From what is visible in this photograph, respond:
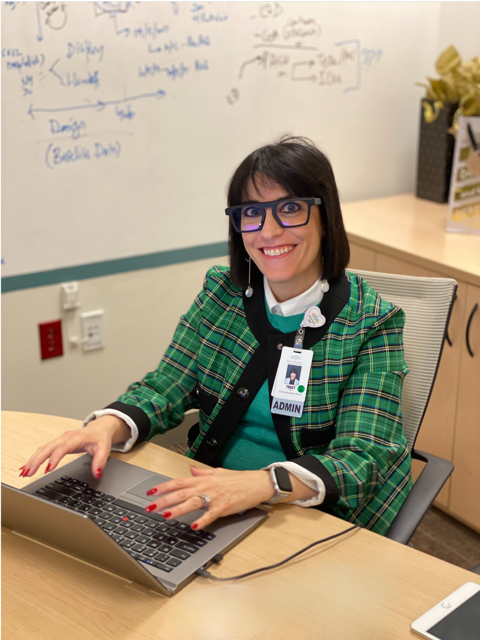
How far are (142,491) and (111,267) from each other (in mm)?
1393

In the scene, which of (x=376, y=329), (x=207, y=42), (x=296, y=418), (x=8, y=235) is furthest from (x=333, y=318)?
(x=207, y=42)

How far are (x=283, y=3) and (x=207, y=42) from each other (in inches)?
13.6

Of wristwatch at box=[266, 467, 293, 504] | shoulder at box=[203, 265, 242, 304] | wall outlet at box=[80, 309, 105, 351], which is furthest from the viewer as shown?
A: wall outlet at box=[80, 309, 105, 351]

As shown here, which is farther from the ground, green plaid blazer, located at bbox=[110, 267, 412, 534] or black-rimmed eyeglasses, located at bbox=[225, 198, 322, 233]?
black-rimmed eyeglasses, located at bbox=[225, 198, 322, 233]

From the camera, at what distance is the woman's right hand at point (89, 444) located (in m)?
1.23

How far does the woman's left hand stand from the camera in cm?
109

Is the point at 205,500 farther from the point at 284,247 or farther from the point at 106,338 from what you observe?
the point at 106,338

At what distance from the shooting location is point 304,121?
277 cm

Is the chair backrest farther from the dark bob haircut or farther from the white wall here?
the white wall

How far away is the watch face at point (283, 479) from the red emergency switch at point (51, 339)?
4.72ft

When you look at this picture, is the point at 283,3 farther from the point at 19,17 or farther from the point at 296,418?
the point at 296,418

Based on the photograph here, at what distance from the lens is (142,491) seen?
1.21m

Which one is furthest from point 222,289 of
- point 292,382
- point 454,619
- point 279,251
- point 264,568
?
point 454,619

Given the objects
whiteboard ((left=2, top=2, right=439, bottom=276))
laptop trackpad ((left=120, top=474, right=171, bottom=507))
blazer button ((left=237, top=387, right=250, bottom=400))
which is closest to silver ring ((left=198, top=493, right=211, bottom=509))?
laptop trackpad ((left=120, top=474, right=171, bottom=507))
